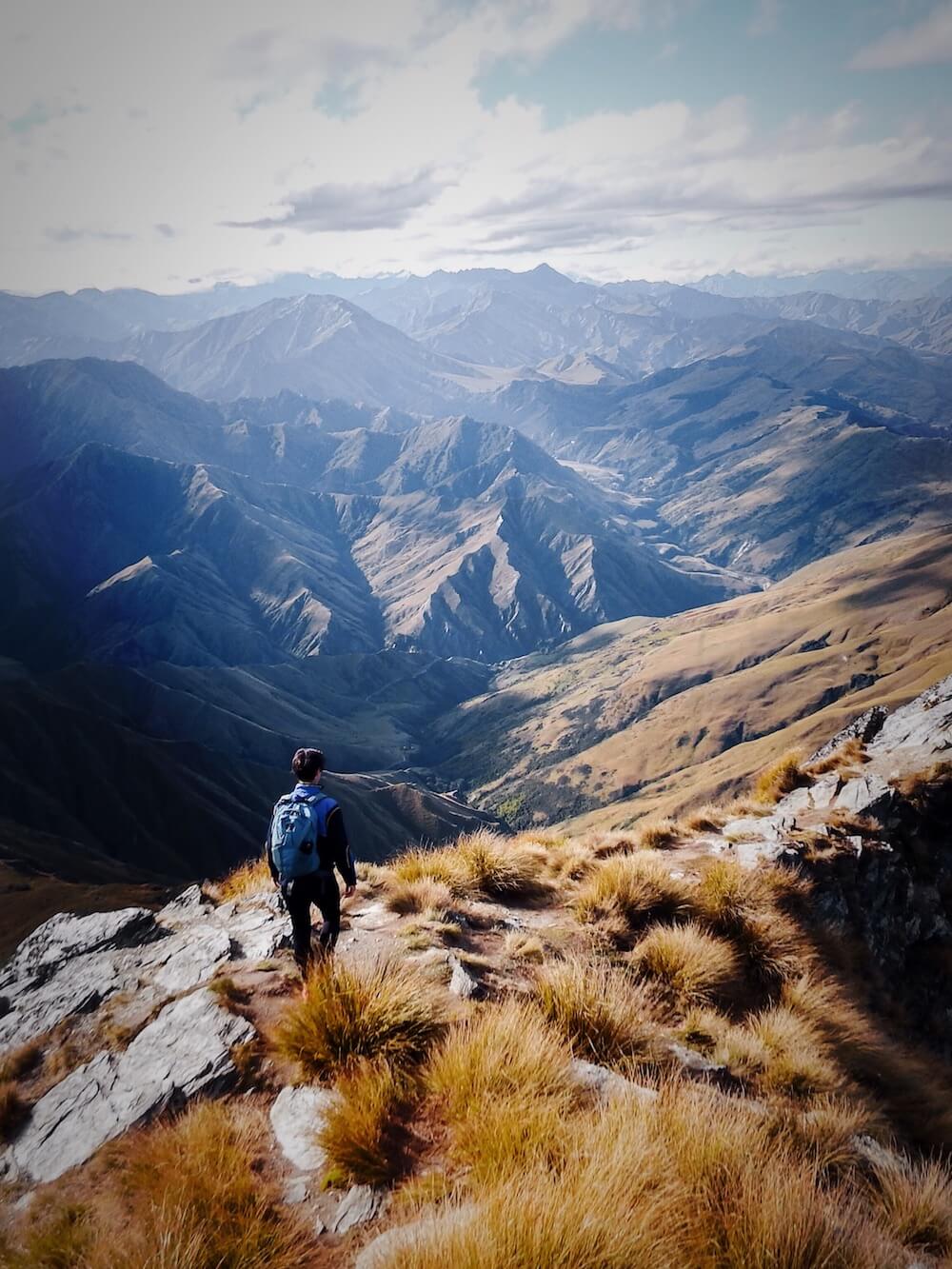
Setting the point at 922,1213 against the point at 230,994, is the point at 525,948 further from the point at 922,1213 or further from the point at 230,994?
the point at 922,1213

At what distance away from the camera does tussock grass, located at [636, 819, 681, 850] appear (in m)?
15.9

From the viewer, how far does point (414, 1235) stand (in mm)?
4152

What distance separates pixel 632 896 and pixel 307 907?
525cm

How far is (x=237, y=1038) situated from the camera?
738cm

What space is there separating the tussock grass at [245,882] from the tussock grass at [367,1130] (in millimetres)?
7834

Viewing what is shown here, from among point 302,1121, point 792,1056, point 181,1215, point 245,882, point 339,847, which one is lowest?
point 245,882

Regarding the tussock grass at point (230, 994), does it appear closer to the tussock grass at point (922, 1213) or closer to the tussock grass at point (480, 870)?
the tussock grass at point (480, 870)

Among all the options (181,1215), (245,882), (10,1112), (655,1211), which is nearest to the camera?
(655,1211)

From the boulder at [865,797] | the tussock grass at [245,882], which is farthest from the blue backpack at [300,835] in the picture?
the boulder at [865,797]

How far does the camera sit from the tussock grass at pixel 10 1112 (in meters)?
7.26

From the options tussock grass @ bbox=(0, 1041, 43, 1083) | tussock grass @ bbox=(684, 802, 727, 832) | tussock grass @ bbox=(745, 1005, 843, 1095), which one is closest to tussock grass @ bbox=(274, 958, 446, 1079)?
tussock grass @ bbox=(745, 1005, 843, 1095)

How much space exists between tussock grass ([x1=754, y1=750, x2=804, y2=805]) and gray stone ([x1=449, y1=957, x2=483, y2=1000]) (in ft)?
48.0

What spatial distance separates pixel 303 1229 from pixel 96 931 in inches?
501

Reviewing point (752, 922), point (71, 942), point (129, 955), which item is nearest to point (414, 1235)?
point (752, 922)
